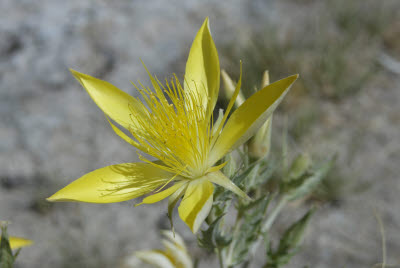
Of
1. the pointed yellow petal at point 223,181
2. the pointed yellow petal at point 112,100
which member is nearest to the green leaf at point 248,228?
the pointed yellow petal at point 223,181

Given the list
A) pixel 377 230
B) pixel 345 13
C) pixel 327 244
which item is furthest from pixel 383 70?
pixel 327 244

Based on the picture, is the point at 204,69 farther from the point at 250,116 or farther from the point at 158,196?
the point at 158,196

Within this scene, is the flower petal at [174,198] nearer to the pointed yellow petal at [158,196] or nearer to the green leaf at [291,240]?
the pointed yellow petal at [158,196]

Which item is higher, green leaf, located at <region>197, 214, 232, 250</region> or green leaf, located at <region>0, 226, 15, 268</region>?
green leaf, located at <region>0, 226, 15, 268</region>

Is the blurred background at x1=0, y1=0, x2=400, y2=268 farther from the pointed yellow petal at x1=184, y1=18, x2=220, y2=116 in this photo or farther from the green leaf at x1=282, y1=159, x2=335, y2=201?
the pointed yellow petal at x1=184, y1=18, x2=220, y2=116

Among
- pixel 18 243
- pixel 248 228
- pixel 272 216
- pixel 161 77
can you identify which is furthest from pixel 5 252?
pixel 161 77

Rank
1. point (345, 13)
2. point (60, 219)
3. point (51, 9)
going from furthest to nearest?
1. point (345, 13)
2. point (51, 9)
3. point (60, 219)

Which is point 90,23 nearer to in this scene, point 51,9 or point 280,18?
point 51,9

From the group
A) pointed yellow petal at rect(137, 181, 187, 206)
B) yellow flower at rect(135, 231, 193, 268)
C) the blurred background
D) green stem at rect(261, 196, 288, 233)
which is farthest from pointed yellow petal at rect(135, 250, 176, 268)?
the blurred background
